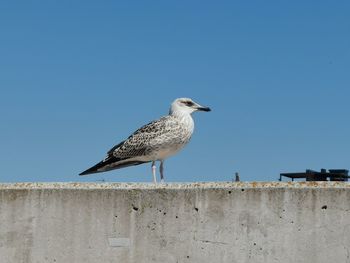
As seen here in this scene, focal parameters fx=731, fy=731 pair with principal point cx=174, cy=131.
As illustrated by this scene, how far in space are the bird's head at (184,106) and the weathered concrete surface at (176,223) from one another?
266cm

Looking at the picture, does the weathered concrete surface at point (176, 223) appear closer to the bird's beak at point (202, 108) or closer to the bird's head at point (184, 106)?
the bird's head at point (184, 106)

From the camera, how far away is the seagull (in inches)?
365

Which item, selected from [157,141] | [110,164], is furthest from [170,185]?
[110,164]

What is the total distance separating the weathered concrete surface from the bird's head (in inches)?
105

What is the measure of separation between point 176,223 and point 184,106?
9.76 ft

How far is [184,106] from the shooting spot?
953 centimetres

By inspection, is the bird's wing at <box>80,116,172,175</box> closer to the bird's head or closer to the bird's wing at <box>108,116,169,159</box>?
the bird's wing at <box>108,116,169,159</box>

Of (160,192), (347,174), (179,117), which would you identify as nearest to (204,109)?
(179,117)

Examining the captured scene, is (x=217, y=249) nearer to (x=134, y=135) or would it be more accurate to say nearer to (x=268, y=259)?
(x=268, y=259)

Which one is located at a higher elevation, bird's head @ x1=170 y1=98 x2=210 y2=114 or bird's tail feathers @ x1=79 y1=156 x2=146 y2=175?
bird's head @ x1=170 y1=98 x2=210 y2=114

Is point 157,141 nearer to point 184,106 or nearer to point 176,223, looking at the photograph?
point 184,106

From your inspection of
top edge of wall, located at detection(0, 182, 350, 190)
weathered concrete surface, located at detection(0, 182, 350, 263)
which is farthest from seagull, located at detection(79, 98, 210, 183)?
weathered concrete surface, located at detection(0, 182, 350, 263)

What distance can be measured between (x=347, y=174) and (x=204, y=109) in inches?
215

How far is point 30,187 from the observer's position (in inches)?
276
